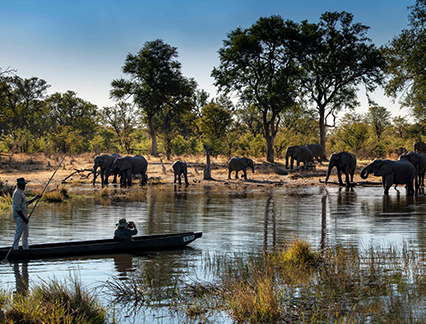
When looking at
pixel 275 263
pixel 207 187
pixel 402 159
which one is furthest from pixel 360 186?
pixel 275 263

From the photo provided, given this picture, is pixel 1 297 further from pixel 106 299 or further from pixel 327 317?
pixel 327 317

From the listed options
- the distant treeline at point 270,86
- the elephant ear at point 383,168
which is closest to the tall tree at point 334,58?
Result: the distant treeline at point 270,86

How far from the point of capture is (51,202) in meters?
23.7

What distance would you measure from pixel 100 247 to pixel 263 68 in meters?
36.5

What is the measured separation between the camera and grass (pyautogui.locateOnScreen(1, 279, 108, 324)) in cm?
679

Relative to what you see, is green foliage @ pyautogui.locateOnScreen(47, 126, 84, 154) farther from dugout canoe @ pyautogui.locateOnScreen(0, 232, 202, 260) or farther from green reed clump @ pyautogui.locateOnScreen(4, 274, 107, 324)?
green reed clump @ pyautogui.locateOnScreen(4, 274, 107, 324)

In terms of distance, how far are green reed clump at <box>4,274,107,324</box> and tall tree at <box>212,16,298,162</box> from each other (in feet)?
124

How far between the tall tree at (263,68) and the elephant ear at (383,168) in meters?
19.4

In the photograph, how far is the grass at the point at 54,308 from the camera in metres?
6.79

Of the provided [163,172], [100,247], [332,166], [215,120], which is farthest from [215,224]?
[215,120]

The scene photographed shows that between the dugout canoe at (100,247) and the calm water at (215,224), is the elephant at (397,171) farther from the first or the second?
the dugout canoe at (100,247)

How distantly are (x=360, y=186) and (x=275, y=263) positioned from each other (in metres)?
22.0

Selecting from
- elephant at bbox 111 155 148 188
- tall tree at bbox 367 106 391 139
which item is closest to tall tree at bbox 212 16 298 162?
elephant at bbox 111 155 148 188

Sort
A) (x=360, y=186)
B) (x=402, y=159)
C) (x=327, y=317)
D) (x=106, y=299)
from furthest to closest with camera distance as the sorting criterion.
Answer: (x=360, y=186), (x=402, y=159), (x=106, y=299), (x=327, y=317)
